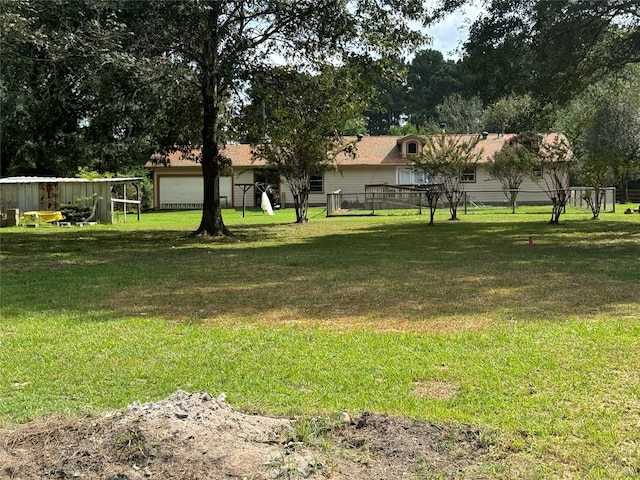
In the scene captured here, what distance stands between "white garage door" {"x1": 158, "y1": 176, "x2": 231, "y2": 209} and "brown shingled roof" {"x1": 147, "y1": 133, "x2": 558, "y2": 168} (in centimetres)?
120

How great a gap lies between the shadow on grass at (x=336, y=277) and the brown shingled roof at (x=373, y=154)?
2109 centimetres

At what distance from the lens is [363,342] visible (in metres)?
5.45

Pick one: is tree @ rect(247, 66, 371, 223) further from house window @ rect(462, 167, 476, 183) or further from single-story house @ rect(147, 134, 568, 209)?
house window @ rect(462, 167, 476, 183)

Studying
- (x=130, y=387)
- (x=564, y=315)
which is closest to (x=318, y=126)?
(x=564, y=315)

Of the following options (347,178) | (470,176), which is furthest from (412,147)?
(347,178)

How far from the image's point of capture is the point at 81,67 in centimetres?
1380

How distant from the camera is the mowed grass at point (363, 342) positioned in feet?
12.2

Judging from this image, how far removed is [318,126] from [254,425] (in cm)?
1472

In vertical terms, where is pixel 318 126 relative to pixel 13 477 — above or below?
above

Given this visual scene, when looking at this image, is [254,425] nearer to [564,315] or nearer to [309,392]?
[309,392]

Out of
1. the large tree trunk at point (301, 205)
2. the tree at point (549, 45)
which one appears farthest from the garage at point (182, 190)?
the tree at point (549, 45)

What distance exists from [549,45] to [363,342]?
39.8 ft

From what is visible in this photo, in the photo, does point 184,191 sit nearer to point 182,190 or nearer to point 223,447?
point 182,190

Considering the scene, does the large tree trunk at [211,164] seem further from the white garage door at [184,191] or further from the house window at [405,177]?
the white garage door at [184,191]
